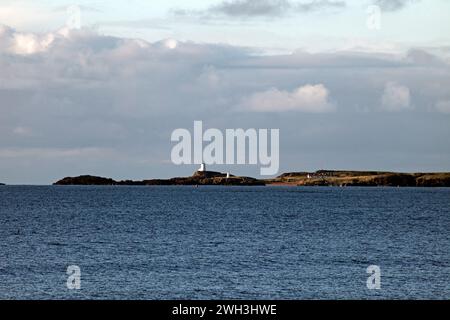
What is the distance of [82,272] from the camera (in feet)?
193

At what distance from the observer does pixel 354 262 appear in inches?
2660
